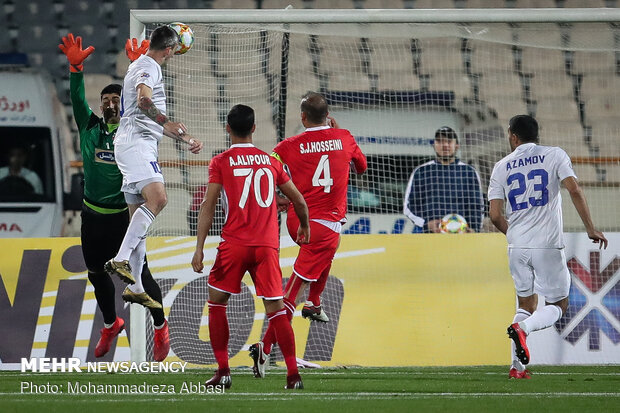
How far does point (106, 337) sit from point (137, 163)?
1.72 metres

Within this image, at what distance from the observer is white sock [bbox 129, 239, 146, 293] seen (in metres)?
8.48

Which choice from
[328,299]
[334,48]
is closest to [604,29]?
[334,48]

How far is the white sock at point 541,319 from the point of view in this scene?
8281 millimetres

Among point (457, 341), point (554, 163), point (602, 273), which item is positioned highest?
point (554, 163)

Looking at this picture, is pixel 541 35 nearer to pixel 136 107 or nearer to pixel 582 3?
pixel 136 107

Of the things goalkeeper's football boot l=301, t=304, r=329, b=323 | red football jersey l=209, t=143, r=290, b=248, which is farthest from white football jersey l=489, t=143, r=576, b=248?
red football jersey l=209, t=143, r=290, b=248

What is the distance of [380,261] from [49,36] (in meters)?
11.6

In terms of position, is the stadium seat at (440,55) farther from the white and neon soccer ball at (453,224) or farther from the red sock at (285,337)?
the red sock at (285,337)

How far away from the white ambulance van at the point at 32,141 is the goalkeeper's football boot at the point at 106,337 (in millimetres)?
8302

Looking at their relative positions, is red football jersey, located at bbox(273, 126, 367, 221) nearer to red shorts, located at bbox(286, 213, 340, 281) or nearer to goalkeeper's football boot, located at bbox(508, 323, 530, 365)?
red shorts, located at bbox(286, 213, 340, 281)

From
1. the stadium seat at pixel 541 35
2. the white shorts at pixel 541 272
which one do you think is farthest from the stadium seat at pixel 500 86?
the white shorts at pixel 541 272

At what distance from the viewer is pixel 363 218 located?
485 inches

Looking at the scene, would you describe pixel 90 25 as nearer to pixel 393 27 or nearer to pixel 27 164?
pixel 27 164

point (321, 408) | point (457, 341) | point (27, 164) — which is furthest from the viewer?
point (27, 164)
